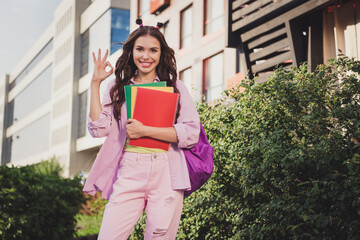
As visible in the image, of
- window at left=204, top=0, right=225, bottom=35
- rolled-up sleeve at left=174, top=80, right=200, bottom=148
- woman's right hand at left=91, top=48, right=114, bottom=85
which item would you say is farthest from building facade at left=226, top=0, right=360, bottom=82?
woman's right hand at left=91, top=48, right=114, bottom=85

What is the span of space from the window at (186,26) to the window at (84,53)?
2358cm

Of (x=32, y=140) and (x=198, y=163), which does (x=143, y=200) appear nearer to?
(x=198, y=163)

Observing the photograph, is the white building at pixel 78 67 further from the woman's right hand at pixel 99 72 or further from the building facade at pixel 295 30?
the woman's right hand at pixel 99 72

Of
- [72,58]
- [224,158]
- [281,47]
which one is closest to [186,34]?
[281,47]

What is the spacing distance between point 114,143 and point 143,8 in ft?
73.5

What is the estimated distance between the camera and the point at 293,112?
5.22 metres

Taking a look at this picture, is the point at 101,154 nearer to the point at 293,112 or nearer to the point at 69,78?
the point at 293,112

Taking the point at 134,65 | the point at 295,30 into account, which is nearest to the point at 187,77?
the point at 295,30

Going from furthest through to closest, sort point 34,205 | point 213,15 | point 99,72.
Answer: point 213,15 → point 34,205 → point 99,72

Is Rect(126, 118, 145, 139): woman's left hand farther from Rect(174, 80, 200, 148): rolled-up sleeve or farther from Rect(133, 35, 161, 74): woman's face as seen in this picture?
Rect(133, 35, 161, 74): woman's face

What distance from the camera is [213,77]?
1836 cm

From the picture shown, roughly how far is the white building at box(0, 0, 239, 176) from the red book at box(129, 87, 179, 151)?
5.11 meters

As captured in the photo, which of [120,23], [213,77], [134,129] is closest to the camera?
[134,129]

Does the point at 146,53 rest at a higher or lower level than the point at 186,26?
lower
